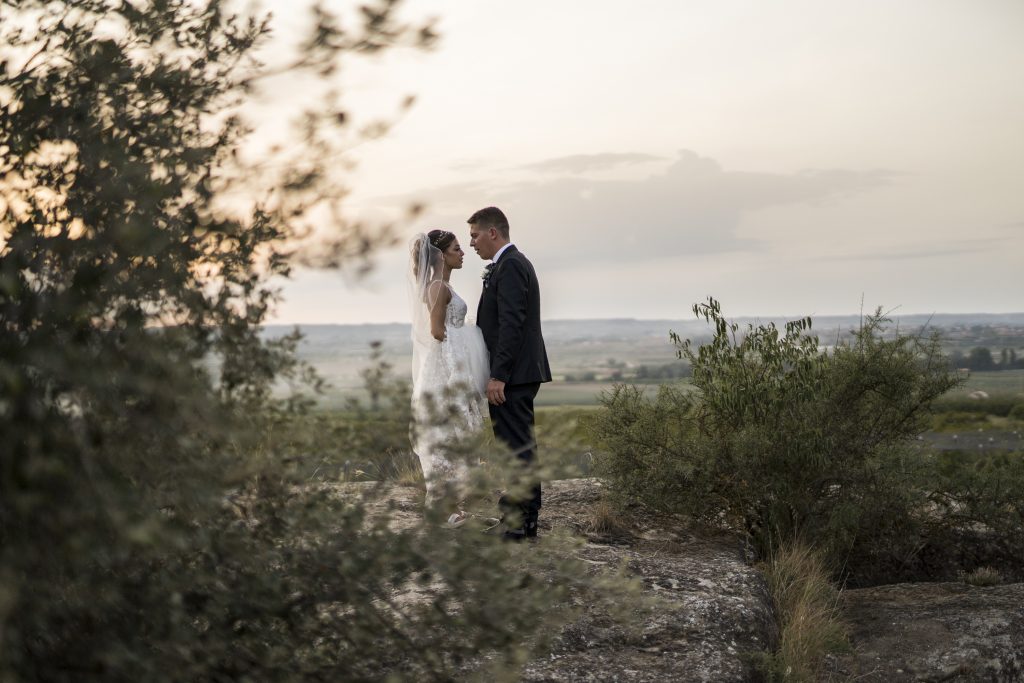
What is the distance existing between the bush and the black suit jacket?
137cm

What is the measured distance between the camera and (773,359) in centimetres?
770

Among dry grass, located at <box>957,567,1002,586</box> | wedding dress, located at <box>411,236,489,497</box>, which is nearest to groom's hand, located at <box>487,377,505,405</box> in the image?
wedding dress, located at <box>411,236,489,497</box>

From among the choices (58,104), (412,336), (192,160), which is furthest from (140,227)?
(412,336)

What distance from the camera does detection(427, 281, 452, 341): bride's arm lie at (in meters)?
7.09

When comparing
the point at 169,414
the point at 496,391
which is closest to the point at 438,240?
the point at 496,391

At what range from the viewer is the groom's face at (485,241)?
6836mm

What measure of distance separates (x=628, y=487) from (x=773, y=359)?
158 centimetres

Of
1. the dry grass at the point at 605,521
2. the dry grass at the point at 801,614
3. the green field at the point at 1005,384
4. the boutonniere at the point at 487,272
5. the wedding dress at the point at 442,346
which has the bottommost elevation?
the dry grass at the point at 801,614

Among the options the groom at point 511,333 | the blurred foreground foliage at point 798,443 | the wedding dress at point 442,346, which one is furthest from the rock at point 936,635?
the wedding dress at point 442,346

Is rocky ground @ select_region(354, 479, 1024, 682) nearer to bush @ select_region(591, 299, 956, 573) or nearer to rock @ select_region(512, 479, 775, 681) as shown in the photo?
rock @ select_region(512, 479, 775, 681)

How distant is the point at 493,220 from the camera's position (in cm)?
685

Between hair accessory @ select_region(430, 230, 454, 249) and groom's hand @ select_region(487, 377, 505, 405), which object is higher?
hair accessory @ select_region(430, 230, 454, 249)

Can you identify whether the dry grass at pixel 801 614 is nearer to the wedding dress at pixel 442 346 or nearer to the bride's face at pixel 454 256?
the wedding dress at pixel 442 346

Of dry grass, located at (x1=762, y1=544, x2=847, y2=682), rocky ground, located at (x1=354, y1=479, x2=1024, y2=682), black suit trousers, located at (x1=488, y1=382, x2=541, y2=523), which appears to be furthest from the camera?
black suit trousers, located at (x1=488, y1=382, x2=541, y2=523)
